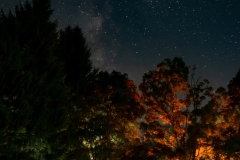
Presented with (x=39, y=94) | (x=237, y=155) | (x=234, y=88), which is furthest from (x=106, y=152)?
(x=234, y=88)

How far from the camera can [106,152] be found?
16.5 meters

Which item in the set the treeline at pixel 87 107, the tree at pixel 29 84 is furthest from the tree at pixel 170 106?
the tree at pixel 29 84

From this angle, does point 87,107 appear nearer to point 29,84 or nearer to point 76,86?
point 76,86

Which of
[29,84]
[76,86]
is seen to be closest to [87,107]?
[76,86]

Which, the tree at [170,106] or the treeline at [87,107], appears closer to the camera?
the treeline at [87,107]

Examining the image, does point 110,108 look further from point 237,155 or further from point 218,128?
point 237,155

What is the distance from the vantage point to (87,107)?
18094mm

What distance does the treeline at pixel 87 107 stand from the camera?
1121 centimetres

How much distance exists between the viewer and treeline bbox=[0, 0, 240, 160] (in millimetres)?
11211

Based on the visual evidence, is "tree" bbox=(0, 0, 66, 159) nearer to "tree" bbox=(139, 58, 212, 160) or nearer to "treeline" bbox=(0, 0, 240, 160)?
"treeline" bbox=(0, 0, 240, 160)

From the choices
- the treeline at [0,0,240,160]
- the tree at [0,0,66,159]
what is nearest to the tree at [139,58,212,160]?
the treeline at [0,0,240,160]

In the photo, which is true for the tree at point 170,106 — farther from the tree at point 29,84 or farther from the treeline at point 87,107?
the tree at point 29,84

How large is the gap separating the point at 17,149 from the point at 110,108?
8.27m

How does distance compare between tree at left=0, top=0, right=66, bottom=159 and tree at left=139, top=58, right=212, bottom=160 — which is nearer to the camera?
tree at left=0, top=0, right=66, bottom=159
